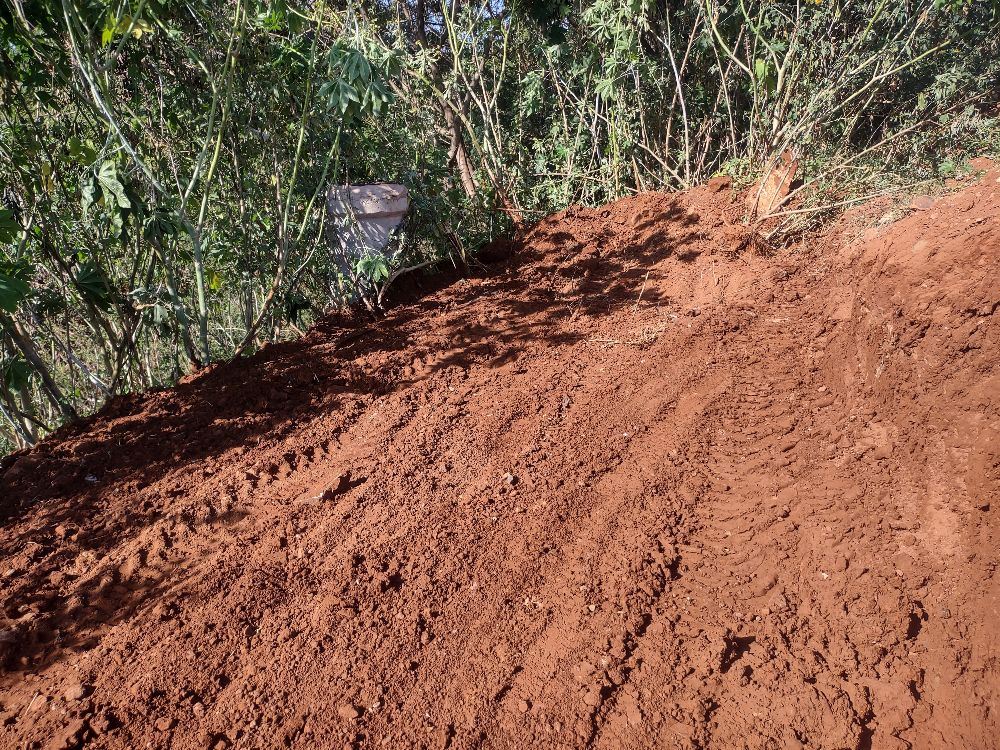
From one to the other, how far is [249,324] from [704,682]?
284 centimetres

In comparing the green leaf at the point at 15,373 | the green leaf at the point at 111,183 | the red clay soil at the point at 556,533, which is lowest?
the red clay soil at the point at 556,533

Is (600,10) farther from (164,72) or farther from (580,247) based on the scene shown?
(164,72)

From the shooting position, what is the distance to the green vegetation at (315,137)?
278 centimetres

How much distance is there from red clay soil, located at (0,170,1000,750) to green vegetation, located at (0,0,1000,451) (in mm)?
692

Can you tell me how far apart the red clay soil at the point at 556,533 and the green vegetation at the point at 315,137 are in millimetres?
692

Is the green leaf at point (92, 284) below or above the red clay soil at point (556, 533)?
above

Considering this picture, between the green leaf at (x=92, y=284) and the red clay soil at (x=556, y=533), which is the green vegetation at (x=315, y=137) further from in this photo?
the red clay soil at (x=556, y=533)

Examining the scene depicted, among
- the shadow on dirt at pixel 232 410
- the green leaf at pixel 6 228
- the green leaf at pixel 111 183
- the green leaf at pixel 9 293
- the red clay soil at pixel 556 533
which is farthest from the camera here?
the green leaf at pixel 111 183

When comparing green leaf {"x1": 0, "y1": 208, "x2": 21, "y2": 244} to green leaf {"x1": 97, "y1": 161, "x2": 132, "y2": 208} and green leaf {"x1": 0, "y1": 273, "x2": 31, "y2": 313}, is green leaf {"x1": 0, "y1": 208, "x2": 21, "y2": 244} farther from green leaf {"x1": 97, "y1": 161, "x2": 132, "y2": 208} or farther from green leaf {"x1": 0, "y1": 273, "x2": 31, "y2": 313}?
green leaf {"x1": 97, "y1": 161, "x2": 132, "y2": 208}

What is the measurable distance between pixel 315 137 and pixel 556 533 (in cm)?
252

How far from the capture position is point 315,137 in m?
3.40

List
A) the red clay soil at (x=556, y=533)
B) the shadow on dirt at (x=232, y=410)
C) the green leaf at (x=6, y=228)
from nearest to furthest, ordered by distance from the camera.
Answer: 1. the red clay soil at (x=556, y=533)
2. the shadow on dirt at (x=232, y=410)
3. the green leaf at (x=6, y=228)

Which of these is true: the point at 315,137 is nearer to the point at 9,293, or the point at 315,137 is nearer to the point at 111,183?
the point at 111,183

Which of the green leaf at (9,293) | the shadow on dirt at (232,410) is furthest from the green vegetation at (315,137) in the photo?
the shadow on dirt at (232,410)
